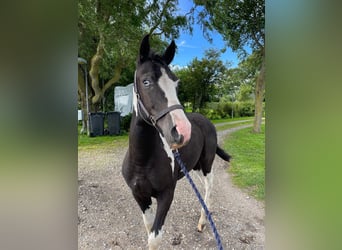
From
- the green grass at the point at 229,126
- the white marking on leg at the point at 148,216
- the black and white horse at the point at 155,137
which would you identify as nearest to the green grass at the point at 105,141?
the green grass at the point at 229,126

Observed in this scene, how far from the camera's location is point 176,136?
65 centimetres

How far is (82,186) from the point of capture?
3.50ft

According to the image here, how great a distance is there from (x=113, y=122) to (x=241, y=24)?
794mm

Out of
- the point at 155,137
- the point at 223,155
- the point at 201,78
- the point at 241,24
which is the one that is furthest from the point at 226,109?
the point at 155,137

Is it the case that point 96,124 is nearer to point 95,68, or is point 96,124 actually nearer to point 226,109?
point 95,68

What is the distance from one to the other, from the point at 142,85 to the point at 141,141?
22 centimetres

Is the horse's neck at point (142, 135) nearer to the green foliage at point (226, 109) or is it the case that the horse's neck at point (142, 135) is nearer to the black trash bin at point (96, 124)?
the black trash bin at point (96, 124)

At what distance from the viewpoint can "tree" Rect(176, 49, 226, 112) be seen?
1.20 m

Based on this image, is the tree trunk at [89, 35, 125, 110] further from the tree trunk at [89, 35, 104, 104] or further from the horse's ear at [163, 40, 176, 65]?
the horse's ear at [163, 40, 176, 65]

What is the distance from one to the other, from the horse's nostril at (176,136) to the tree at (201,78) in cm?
52

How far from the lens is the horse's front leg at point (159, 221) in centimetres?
85
